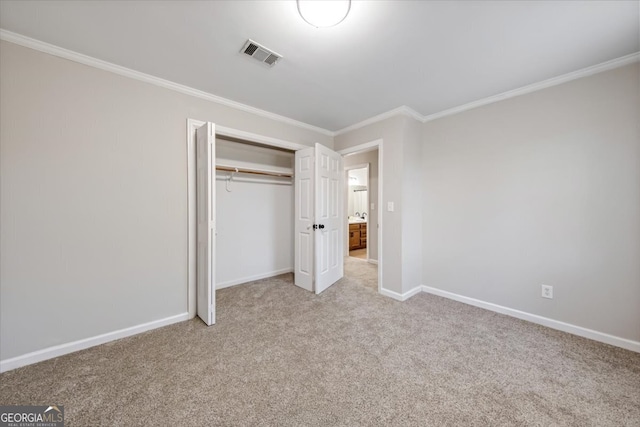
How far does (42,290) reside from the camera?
1.84m

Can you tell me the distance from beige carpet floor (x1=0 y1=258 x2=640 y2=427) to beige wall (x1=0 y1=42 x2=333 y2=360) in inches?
12.8

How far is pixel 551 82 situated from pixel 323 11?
2328mm

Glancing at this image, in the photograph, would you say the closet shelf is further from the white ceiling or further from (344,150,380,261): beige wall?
(344,150,380,261): beige wall

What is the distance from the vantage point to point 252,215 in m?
3.77

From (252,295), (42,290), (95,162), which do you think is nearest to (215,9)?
(95,162)

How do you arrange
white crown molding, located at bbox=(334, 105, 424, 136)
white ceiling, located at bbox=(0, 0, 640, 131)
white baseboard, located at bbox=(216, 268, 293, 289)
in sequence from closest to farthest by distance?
white ceiling, located at bbox=(0, 0, 640, 131) < white crown molding, located at bbox=(334, 105, 424, 136) < white baseboard, located at bbox=(216, 268, 293, 289)

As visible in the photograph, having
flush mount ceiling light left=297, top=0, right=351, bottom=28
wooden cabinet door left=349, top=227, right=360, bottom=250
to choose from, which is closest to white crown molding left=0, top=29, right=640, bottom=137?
flush mount ceiling light left=297, top=0, right=351, bottom=28

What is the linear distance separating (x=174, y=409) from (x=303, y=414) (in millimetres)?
753

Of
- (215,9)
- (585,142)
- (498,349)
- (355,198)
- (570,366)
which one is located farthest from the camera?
(355,198)

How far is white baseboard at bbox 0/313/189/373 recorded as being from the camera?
1.74 metres

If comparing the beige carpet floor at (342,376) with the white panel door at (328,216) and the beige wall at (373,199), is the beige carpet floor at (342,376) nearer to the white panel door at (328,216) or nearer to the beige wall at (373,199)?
the white panel door at (328,216)

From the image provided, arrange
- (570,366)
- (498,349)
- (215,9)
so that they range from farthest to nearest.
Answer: (498,349) < (570,366) < (215,9)

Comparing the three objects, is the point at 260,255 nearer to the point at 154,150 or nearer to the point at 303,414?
the point at 154,150

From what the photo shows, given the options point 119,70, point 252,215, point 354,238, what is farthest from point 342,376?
point 354,238
